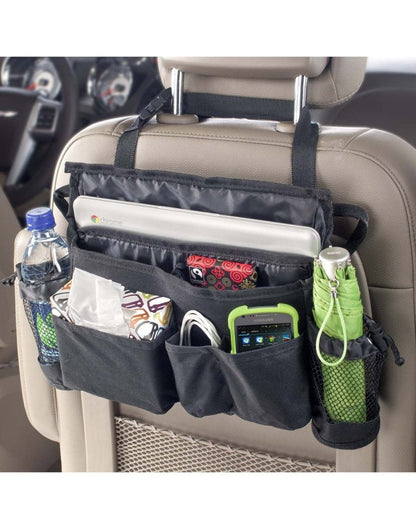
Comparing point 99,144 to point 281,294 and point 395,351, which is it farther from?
point 395,351

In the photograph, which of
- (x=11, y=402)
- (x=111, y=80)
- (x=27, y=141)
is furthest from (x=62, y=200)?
(x=111, y=80)

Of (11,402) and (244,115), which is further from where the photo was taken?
(11,402)

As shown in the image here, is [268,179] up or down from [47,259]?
up

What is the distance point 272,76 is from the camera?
1.23 meters

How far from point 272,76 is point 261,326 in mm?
403

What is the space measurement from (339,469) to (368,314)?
10.8 inches

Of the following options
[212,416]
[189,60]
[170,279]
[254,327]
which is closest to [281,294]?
[254,327]

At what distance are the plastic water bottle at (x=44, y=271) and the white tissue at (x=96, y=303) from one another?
0.35ft

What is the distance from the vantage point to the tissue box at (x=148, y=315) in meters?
1.19

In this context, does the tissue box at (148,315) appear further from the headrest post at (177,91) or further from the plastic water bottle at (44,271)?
the headrest post at (177,91)

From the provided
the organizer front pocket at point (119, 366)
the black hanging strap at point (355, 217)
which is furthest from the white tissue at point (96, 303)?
the black hanging strap at point (355, 217)

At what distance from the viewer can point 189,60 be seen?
4.10 feet

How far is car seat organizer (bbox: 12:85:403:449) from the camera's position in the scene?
44.3 inches

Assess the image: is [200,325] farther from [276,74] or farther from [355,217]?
[276,74]
